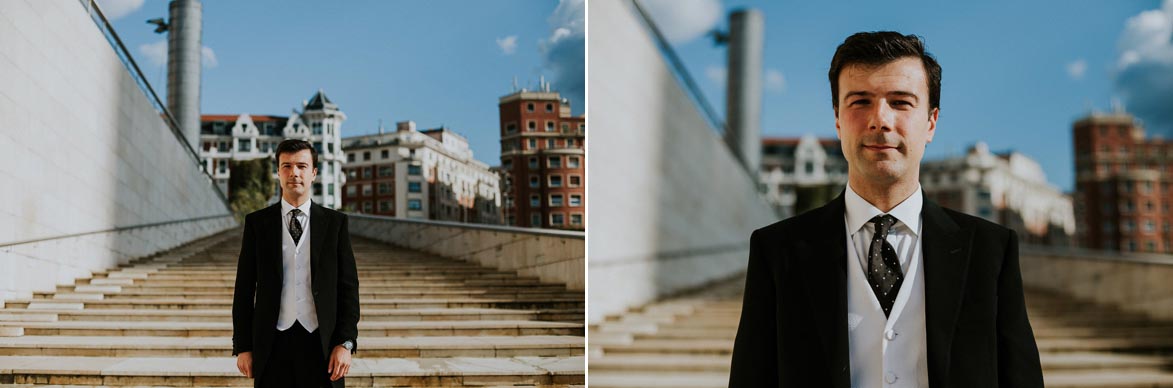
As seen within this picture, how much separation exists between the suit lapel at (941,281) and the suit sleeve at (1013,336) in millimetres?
76

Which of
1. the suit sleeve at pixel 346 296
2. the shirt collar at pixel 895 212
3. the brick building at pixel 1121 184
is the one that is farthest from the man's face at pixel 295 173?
the brick building at pixel 1121 184

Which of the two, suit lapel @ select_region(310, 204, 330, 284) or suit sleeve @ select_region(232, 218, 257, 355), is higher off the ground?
suit lapel @ select_region(310, 204, 330, 284)

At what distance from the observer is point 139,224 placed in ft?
12.3

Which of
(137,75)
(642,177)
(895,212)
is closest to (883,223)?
(895,212)

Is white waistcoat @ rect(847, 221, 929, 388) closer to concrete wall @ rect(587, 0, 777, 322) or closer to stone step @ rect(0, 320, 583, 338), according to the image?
stone step @ rect(0, 320, 583, 338)

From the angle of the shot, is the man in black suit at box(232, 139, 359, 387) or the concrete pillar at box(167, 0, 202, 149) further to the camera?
the concrete pillar at box(167, 0, 202, 149)

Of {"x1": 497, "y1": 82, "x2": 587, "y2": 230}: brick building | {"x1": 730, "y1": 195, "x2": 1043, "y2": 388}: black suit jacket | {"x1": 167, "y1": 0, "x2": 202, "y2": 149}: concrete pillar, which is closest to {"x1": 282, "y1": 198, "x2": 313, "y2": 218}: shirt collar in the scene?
{"x1": 167, "y1": 0, "x2": 202, "y2": 149}: concrete pillar

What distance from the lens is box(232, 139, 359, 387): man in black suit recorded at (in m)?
3.05

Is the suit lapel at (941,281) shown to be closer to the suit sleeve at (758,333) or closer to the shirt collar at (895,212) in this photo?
the shirt collar at (895,212)

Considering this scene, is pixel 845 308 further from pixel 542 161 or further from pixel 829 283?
pixel 542 161

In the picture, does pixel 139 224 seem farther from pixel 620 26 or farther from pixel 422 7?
pixel 620 26

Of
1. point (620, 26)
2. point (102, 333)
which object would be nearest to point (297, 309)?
point (102, 333)

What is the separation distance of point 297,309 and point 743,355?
6.43ft

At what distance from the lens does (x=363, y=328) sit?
404 centimetres
